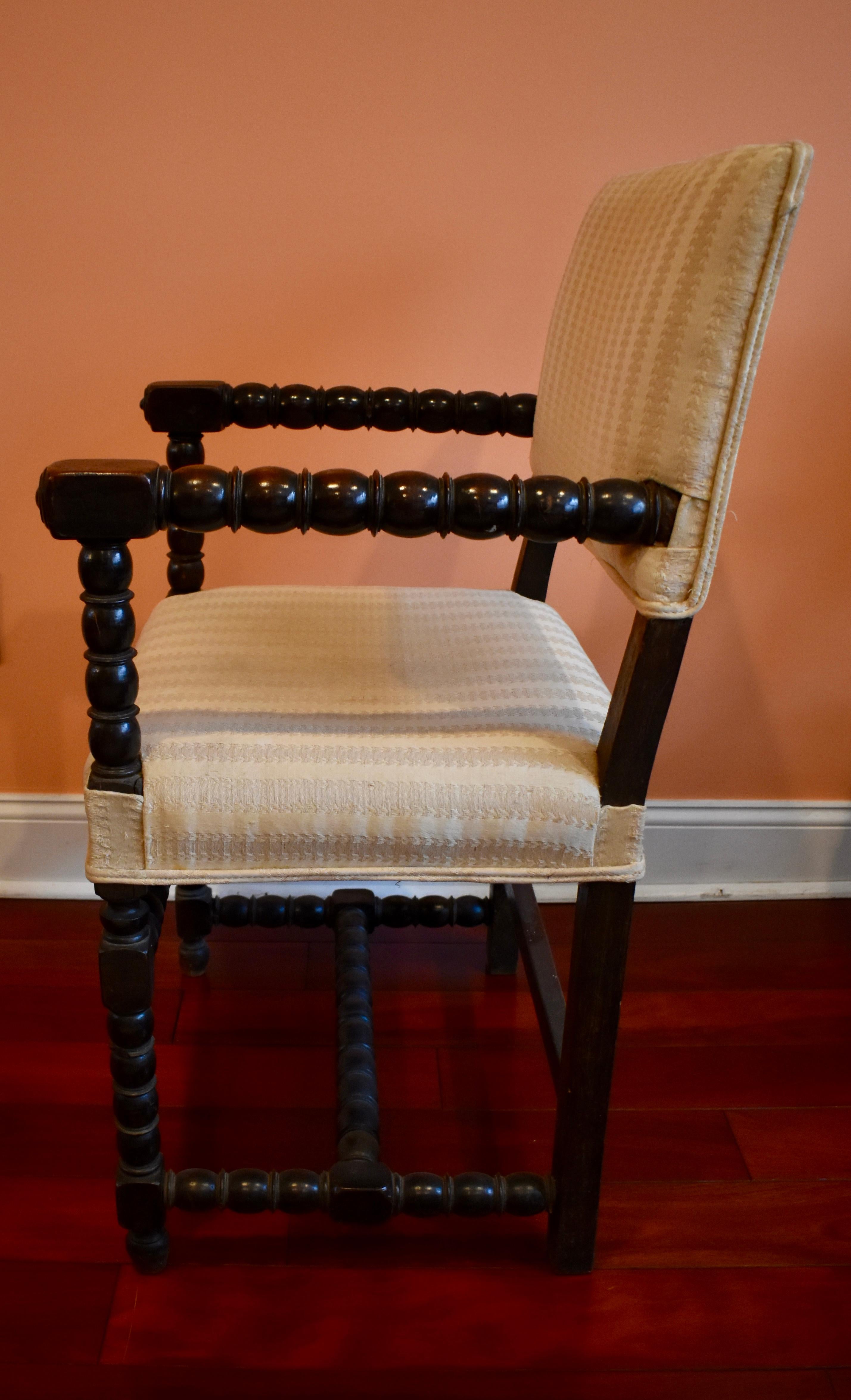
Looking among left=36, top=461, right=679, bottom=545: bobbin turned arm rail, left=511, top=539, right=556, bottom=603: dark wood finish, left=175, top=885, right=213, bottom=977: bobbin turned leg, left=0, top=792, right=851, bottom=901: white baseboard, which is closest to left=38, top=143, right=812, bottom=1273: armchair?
left=36, top=461, right=679, bottom=545: bobbin turned arm rail

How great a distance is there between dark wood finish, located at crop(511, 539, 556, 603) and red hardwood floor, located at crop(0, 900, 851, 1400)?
0.58 metres

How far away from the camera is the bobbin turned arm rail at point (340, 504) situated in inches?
28.2

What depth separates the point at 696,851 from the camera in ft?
5.47

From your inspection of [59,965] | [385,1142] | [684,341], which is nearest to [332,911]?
[385,1142]

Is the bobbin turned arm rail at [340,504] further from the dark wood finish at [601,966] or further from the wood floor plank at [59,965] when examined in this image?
the wood floor plank at [59,965]

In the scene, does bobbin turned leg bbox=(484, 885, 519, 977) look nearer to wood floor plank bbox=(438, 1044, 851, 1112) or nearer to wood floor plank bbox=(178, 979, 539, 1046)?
wood floor plank bbox=(178, 979, 539, 1046)

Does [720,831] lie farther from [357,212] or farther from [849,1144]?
[357,212]

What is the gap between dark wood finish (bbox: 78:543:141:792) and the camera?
2.44ft

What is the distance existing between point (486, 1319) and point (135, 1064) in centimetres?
43

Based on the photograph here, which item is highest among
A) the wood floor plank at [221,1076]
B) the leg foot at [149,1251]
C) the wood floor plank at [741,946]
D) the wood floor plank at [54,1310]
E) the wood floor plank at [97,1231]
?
the leg foot at [149,1251]

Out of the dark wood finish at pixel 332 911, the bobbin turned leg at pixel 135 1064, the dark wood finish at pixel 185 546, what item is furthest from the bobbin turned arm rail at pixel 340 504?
the dark wood finish at pixel 332 911

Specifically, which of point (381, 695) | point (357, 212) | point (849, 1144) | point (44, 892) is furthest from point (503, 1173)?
point (357, 212)

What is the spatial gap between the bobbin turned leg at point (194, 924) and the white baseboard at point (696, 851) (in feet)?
0.69

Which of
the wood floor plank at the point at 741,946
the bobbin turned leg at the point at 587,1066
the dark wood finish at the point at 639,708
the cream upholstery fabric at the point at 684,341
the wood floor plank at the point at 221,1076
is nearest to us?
the cream upholstery fabric at the point at 684,341
